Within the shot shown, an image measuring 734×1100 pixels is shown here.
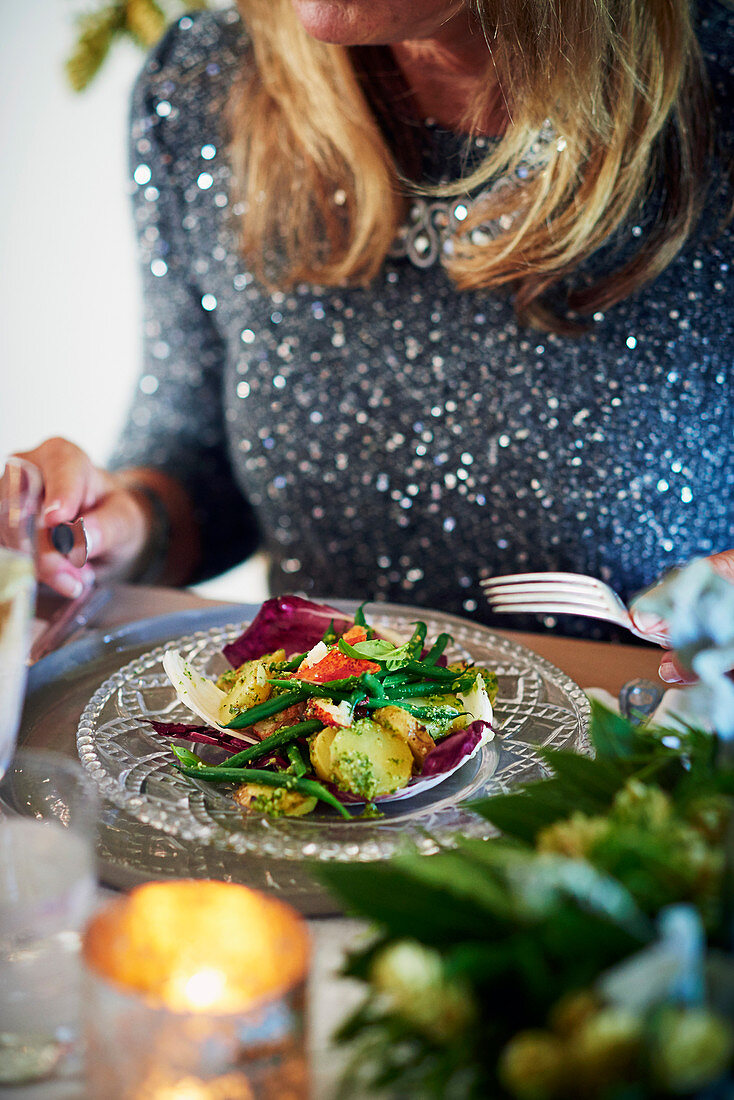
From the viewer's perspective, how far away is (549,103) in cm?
91

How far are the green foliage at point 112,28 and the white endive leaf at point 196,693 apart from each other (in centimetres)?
228

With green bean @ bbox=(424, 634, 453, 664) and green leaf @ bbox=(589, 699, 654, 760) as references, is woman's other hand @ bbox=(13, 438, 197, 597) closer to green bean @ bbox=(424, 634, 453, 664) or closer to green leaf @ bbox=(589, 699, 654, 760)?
green bean @ bbox=(424, 634, 453, 664)

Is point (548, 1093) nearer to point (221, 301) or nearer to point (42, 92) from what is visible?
point (221, 301)

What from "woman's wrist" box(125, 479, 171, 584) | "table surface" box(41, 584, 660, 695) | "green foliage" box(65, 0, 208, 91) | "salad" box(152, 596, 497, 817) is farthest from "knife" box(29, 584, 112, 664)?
"green foliage" box(65, 0, 208, 91)

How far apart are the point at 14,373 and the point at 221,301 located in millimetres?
2489

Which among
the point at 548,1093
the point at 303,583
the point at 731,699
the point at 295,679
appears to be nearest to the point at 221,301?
the point at 303,583

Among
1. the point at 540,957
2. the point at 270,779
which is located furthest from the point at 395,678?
the point at 540,957

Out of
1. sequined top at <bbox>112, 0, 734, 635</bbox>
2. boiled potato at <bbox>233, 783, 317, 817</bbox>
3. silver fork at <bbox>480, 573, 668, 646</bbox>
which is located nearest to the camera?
boiled potato at <bbox>233, 783, 317, 817</bbox>

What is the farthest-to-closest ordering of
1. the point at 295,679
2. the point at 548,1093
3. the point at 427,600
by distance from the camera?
the point at 427,600 → the point at 295,679 → the point at 548,1093

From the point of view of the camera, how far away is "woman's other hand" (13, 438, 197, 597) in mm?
938

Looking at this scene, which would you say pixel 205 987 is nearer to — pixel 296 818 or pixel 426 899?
pixel 426 899

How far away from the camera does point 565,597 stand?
0.81m

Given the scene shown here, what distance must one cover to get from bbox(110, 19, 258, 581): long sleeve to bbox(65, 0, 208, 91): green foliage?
1252 millimetres

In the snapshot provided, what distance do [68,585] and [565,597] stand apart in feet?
1.73
